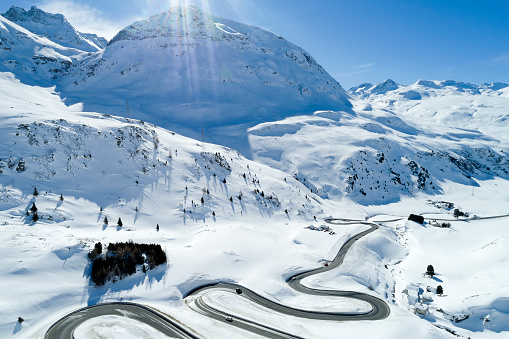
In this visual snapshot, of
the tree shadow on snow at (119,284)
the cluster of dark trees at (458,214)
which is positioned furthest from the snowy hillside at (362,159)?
the tree shadow on snow at (119,284)

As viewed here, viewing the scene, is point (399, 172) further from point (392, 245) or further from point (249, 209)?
point (249, 209)

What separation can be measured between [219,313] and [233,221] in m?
26.4

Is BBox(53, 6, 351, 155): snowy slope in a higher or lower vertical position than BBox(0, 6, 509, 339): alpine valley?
higher

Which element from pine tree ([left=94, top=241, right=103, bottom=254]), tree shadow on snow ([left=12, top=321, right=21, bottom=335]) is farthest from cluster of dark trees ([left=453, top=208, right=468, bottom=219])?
tree shadow on snow ([left=12, top=321, right=21, bottom=335])

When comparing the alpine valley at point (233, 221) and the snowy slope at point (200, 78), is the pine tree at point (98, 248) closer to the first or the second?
the alpine valley at point (233, 221)

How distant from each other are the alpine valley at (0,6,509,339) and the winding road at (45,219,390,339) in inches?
8.1

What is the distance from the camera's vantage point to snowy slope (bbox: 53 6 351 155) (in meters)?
116

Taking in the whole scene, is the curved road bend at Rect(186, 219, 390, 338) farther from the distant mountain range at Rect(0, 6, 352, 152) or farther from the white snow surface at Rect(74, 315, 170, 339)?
the distant mountain range at Rect(0, 6, 352, 152)

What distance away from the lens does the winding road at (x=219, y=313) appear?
20.9 metres

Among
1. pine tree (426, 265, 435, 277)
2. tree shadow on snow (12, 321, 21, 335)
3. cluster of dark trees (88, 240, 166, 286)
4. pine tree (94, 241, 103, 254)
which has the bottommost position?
pine tree (426, 265, 435, 277)

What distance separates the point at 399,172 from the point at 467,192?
25.7m

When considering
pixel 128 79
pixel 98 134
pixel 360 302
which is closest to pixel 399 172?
pixel 360 302

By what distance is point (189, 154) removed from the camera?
6638cm

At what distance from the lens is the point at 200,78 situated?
13988 centimetres
